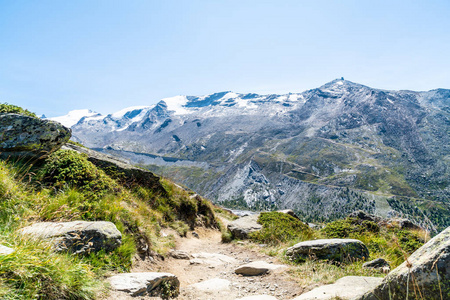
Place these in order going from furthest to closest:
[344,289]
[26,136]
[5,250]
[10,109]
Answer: [10,109] → [26,136] → [344,289] → [5,250]

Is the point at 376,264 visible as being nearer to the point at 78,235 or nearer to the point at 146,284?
the point at 146,284

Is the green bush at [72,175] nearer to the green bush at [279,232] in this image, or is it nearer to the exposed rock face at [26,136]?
the exposed rock face at [26,136]

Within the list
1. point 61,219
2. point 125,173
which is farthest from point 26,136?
point 125,173

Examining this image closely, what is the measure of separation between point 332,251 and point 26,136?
38.3ft

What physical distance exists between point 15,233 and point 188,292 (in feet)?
15.0

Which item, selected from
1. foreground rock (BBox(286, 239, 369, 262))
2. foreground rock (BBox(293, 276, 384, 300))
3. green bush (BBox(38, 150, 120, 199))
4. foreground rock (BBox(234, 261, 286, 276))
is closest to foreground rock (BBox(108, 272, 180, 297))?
foreground rock (BBox(234, 261, 286, 276))

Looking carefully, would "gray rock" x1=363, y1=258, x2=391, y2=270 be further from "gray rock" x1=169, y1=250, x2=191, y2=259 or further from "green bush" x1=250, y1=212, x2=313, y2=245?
"gray rock" x1=169, y1=250, x2=191, y2=259

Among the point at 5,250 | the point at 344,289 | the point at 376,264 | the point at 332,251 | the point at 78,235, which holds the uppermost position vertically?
the point at 5,250

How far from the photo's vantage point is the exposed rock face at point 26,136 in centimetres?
838

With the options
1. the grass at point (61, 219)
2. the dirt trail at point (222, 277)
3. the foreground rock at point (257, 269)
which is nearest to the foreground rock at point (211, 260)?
the dirt trail at point (222, 277)

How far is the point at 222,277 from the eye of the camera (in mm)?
8523

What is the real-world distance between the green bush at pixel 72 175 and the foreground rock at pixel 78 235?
97.8 inches

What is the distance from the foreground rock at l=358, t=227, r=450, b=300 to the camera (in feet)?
9.61

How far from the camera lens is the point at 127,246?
22.9ft
